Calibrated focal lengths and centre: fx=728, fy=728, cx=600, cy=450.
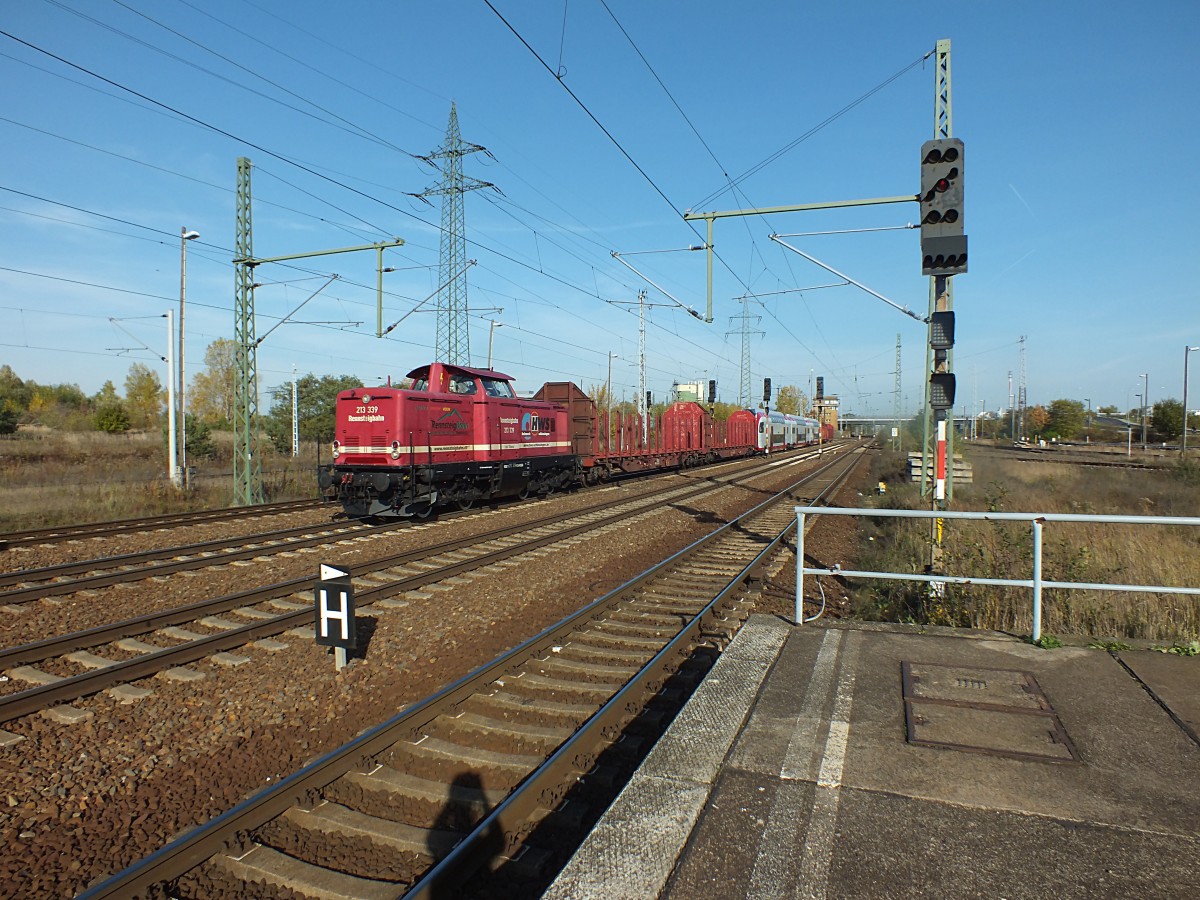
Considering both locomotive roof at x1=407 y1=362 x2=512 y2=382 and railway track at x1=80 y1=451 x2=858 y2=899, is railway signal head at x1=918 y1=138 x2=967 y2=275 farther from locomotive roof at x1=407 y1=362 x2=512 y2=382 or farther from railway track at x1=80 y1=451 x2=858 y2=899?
locomotive roof at x1=407 y1=362 x2=512 y2=382

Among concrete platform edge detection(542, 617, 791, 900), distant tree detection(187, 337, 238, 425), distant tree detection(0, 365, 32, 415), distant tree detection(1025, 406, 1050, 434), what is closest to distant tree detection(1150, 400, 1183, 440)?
distant tree detection(1025, 406, 1050, 434)

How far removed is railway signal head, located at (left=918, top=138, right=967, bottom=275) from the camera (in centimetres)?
816

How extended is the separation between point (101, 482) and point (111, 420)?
106ft

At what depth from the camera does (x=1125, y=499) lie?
2147 centimetres

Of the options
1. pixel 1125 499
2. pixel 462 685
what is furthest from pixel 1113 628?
pixel 1125 499

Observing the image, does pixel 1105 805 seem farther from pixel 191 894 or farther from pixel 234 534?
pixel 234 534

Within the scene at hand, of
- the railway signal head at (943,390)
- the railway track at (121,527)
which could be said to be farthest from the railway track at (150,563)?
the railway signal head at (943,390)

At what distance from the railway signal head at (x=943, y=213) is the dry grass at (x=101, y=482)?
59.5 feet

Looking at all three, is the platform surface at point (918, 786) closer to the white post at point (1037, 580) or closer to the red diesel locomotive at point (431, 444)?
the white post at point (1037, 580)

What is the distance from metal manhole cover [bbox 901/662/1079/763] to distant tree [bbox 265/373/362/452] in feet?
156

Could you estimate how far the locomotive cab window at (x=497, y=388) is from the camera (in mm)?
17986

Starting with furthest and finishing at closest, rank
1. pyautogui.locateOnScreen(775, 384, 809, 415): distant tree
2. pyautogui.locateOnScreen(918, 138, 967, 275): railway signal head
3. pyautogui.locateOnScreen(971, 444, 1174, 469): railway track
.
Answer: pyautogui.locateOnScreen(775, 384, 809, 415): distant tree
pyautogui.locateOnScreen(971, 444, 1174, 469): railway track
pyautogui.locateOnScreen(918, 138, 967, 275): railway signal head

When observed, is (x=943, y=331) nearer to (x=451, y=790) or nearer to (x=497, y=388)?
(x=451, y=790)

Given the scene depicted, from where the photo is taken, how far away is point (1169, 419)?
62250 mm
